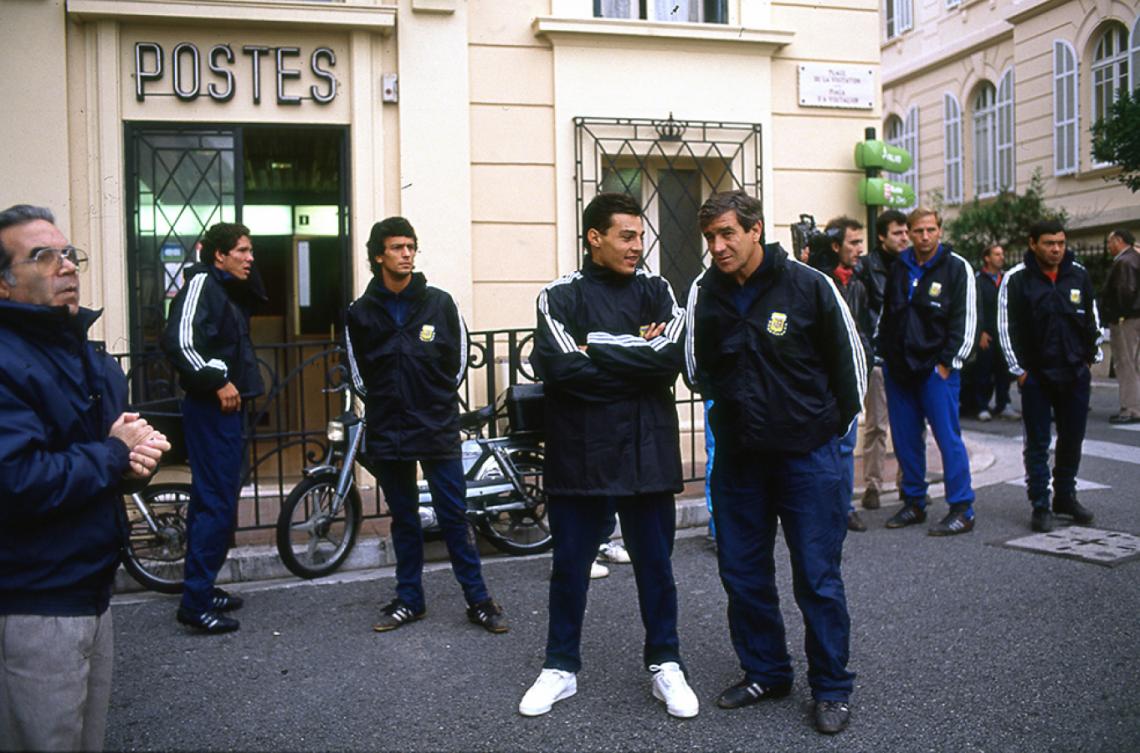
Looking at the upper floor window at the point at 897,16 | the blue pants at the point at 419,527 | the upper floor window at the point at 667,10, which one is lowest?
the blue pants at the point at 419,527

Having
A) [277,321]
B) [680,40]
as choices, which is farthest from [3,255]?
[277,321]

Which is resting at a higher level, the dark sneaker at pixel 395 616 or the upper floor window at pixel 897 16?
the upper floor window at pixel 897 16

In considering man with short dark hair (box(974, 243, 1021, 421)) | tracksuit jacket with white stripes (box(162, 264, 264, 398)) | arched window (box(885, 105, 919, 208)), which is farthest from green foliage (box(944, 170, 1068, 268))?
tracksuit jacket with white stripes (box(162, 264, 264, 398))

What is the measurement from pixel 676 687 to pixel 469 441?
10.6ft

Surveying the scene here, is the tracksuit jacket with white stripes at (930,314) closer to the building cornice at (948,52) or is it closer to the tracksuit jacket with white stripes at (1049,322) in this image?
the tracksuit jacket with white stripes at (1049,322)

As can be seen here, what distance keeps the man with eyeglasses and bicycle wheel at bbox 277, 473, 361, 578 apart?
3299 mm

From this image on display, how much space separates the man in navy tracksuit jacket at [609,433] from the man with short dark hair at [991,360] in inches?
354

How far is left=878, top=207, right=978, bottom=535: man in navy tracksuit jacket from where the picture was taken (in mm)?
7031

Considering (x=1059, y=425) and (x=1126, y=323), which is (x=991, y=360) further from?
(x=1059, y=425)

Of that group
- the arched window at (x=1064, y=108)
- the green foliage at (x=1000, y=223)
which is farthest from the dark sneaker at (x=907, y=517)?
the arched window at (x=1064, y=108)

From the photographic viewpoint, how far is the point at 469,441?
7090mm

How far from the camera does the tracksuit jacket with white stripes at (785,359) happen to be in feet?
13.3

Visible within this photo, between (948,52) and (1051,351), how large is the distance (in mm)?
20497

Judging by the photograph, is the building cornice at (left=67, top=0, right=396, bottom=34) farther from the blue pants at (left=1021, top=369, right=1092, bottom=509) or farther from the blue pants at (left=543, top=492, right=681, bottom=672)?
the blue pants at (left=543, top=492, right=681, bottom=672)
